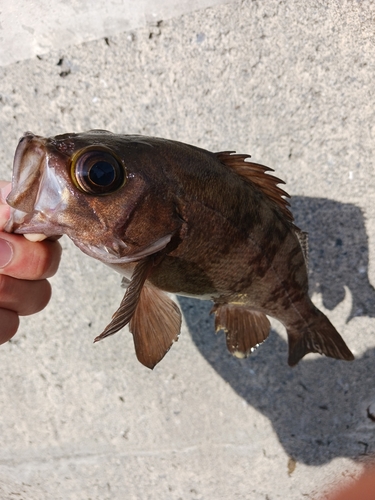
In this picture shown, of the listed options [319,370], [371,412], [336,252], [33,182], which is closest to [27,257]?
[33,182]

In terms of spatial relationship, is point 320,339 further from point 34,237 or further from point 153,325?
point 34,237

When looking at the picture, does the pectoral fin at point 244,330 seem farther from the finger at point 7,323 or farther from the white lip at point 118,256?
the finger at point 7,323

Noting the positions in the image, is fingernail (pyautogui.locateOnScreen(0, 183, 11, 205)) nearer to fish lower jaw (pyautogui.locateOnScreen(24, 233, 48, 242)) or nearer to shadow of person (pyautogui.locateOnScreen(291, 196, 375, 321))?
fish lower jaw (pyautogui.locateOnScreen(24, 233, 48, 242))

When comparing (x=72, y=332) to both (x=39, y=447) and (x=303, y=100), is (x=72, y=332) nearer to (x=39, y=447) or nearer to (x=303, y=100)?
(x=39, y=447)

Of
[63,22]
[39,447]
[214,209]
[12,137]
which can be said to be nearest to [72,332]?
[39,447]

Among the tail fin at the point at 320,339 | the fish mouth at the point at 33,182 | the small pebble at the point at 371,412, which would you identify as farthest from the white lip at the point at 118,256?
the small pebble at the point at 371,412

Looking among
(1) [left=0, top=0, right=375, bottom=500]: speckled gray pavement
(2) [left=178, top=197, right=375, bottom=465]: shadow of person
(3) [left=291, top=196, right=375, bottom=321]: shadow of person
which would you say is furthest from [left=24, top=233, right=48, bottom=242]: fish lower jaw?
(3) [left=291, top=196, right=375, bottom=321]: shadow of person
